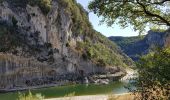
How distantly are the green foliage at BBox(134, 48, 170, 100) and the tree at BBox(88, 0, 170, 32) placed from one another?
194cm

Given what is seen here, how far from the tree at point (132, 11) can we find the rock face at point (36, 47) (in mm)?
115156

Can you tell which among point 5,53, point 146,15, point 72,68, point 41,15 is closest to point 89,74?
point 72,68

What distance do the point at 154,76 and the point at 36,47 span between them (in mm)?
135243

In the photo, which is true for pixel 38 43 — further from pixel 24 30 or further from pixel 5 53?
pixel 5 53

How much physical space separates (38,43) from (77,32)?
29.2 m

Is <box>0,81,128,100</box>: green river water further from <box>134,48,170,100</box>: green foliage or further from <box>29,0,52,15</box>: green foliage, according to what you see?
<box>134,48,170,100</box>: green foliage

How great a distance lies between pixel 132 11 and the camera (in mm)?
14891

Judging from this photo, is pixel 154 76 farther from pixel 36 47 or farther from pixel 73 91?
pixel 36 47

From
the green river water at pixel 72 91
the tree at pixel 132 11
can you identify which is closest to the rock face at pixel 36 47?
the green river water at pixel 72 91

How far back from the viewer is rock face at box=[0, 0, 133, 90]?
133m

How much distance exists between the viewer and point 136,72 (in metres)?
13.9

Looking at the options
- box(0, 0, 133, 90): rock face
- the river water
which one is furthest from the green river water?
box(0, 0, 133, 90): rock face

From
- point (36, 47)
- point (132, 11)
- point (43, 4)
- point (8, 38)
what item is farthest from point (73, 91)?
point (132, 11)

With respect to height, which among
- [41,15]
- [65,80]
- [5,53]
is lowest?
[65,80]
